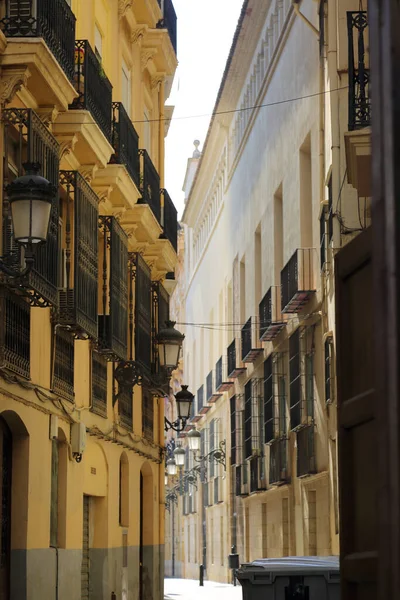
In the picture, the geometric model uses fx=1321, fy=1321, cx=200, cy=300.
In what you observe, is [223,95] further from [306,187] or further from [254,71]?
[306,187]

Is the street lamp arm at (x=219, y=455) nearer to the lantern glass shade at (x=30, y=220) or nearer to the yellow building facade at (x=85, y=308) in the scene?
the yellow building facade at (x=85, y=308)

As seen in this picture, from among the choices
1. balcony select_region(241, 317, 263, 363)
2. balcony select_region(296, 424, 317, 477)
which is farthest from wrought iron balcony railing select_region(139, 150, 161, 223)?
balcony select_region(241, 317, 263, 363)

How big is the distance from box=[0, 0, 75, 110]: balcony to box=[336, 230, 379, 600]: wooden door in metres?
8.02

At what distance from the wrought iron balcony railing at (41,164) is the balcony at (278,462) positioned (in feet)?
52.8

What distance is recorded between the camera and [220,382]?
43281 millimetres

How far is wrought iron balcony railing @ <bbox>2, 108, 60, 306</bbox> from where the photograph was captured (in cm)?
1195

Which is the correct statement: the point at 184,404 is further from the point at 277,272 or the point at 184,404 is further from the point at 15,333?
the point at 277,272

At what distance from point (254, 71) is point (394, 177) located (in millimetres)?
34772

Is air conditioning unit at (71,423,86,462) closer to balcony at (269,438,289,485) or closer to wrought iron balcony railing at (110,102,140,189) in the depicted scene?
wrought iron balcony railing at (110,102,140,189)

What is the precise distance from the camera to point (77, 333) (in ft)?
49.2

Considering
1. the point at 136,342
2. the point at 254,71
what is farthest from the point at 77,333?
the point at 254,71

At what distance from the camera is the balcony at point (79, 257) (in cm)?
1422

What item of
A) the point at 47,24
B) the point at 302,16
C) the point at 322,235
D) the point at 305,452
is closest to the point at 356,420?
the point at 47,24

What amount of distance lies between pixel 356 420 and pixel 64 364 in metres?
11.3
